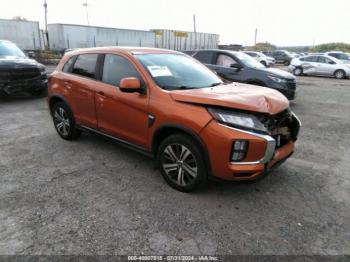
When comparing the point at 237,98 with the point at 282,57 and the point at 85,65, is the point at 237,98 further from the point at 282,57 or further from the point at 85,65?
the point at 282,57

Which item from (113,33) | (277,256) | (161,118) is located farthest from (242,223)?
(113,33)

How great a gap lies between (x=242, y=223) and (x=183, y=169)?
2.97ft

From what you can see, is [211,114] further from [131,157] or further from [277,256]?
[131,157]

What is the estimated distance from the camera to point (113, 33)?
33.4 m

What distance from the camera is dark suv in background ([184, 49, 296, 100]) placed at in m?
8.26

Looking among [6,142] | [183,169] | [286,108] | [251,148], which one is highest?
[286,108]

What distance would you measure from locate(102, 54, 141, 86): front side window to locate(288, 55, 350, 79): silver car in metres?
18.2

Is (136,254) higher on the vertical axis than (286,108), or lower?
lower

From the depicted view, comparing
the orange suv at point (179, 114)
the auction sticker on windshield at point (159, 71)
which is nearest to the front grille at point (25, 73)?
the orange suv at point (179, 114)

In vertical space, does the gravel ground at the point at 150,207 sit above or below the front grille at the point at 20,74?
below

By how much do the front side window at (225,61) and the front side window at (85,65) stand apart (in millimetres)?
5240

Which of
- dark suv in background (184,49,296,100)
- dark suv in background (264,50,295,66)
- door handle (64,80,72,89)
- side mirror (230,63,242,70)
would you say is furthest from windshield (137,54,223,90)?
dark suv in background (264,50,295,66)

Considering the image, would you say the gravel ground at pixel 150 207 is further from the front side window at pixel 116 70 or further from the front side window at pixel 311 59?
the front side window at pixel 311 59

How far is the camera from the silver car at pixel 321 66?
1833 cm
